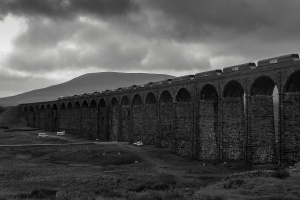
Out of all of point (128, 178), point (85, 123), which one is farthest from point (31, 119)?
point (128, 178)

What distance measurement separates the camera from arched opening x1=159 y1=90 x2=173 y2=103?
1894 inches

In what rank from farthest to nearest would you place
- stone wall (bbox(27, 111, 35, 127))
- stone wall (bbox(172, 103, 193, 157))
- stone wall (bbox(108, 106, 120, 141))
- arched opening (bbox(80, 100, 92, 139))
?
1. stone wall (bbox(27, 111, 35, 127))
2. arched opening (bbox(80, 100, 92, 139))
3. stone wall (bbox(108, 106, 120, 141))
4. stone wall (bbox(172, 103, 193, 157))

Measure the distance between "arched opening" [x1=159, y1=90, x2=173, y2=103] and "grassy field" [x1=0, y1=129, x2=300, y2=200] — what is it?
7.01 meters

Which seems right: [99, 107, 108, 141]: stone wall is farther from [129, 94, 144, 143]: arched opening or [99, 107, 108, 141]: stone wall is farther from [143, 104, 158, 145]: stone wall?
[143, 104, 158, 145]: stone wall

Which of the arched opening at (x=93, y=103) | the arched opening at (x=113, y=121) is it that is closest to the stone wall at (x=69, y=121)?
the arched opening at (x=93, y=103)

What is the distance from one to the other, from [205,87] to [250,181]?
19.4 m

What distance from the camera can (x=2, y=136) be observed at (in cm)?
7362

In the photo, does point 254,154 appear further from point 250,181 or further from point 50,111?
point 50,111

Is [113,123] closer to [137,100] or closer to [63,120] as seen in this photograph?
[137,100]

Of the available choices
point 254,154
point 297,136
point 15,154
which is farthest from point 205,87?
→ point 15,154

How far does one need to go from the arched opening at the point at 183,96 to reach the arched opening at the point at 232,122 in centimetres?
831

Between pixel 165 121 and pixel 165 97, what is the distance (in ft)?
11.2

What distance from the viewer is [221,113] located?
36469 mm

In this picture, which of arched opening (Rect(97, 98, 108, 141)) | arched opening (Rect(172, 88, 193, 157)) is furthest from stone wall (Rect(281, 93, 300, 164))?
arched opening (Rect(97, 98, 108, 141))
